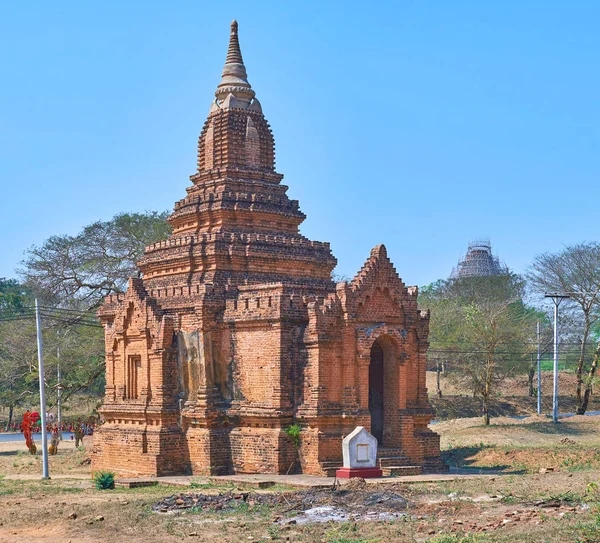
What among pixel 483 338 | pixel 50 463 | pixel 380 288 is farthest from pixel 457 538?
pixel 483 338

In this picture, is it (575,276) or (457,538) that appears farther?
(575,276)

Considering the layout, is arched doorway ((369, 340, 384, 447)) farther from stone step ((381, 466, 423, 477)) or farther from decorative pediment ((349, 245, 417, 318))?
stone step ((381, 466, 423, 477))

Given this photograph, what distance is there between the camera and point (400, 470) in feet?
83.7

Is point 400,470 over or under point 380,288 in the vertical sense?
under

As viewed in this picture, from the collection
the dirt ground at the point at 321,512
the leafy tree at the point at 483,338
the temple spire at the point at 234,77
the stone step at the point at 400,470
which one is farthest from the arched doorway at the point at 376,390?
the leafy tree at the point at 483,338

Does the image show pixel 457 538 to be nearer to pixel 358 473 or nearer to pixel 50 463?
pixel 358 473

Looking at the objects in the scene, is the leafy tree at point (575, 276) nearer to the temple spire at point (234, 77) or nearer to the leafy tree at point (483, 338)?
the leafy tree at point (483, 338)

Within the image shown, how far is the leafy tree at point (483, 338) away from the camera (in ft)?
142

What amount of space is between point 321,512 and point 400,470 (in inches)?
267

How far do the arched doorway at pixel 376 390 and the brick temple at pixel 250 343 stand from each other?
0.11 ft

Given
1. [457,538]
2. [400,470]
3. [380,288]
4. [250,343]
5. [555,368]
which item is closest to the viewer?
[457,538]

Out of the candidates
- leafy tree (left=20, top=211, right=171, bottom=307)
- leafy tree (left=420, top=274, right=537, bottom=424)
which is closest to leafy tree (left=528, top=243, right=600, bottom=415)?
leafy tree (left=420, top=274, right=537, bottom=424)

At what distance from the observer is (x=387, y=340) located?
90.1ft

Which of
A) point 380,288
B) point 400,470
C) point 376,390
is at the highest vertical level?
point 380,288
